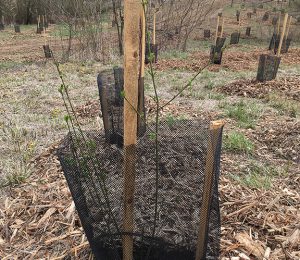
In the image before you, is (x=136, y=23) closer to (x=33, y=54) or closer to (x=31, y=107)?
(x=31, y=107)

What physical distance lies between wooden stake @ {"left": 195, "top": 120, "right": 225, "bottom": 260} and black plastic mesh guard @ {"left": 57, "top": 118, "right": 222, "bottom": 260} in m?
0.03

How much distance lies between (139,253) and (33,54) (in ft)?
41.9

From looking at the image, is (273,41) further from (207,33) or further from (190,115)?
(190,115)

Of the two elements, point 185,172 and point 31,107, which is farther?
point 31,107

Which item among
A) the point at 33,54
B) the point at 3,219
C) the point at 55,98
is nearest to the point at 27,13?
the point at 33,54

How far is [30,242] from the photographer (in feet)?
7.53

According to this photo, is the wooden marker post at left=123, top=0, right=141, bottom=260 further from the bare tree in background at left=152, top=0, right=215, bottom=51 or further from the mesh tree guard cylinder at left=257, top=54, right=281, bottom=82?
the bare tree in background at left=152, top=0, right=215, bottom=51

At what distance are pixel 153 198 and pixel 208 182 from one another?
590 mm

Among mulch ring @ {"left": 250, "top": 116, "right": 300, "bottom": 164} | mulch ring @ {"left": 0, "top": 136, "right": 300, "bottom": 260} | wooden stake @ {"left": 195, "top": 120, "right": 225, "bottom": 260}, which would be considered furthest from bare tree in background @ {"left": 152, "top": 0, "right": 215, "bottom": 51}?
wooden stake @ {"left": 195, "top": 120, "right": 225, "bottom": 260}

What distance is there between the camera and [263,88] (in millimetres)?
6508

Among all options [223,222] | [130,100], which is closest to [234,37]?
[223,222]

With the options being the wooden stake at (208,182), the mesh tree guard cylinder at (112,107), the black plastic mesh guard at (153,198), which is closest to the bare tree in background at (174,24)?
the mesh tree guard cylinder at (112,107)

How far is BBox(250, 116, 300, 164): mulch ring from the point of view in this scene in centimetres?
371

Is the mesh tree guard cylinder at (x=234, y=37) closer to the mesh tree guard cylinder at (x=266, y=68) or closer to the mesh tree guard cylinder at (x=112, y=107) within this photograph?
the mesh tree guard cylinder at (x=266, y=68)
